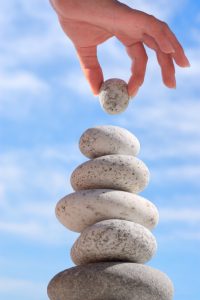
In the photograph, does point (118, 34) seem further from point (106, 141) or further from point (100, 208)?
point (100, 208)

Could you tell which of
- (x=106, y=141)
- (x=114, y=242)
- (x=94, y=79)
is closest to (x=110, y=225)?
(x=114, y=242)

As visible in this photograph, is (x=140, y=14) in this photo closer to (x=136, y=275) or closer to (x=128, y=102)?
(x=128, y=102)

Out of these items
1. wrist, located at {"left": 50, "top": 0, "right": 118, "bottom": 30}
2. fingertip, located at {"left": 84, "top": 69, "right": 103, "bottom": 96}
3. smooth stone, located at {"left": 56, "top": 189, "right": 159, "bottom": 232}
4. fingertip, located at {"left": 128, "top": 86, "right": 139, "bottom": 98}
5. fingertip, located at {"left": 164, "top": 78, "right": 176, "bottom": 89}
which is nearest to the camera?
fingertip, located at {"left": 164, "top": 78, "right": 176, "bottom": 89}

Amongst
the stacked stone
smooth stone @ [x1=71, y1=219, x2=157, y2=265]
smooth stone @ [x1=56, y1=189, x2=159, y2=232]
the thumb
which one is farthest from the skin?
smooth stone @ [x1=71, y1=219, x2=157, y2=265]

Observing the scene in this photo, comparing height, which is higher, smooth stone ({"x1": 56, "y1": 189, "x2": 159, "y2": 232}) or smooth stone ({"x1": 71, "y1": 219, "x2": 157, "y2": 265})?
smooth stone ({"x1": 56, "y1": 189, "x2": 159, "y2": 232})

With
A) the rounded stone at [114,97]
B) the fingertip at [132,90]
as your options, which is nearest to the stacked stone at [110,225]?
the rounded stone at [114,97]

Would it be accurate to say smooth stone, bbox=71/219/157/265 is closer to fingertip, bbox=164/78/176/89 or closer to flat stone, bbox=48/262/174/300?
flat stone, bbox=48/262/174/300
